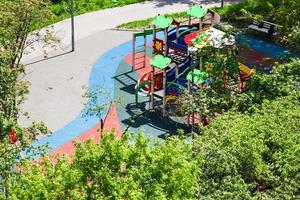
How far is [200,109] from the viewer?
66.8 feet

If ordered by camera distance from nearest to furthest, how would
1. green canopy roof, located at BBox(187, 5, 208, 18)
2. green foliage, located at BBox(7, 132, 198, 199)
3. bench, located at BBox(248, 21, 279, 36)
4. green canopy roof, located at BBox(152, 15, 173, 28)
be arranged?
green foliage, located at BBox(7, 132, 198, 199) < green canopy roof, located at BBox(152, 15, 173, 28) < green canopy roof, located at BBox(187, 5, 208, 18) < bench, located at BBox(248, 21, 279, 36)

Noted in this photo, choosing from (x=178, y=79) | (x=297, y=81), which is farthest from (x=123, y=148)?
(x=178, y=79)

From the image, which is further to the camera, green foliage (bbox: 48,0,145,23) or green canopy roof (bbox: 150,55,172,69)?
green foliage (bbox: 48,0,145,23)

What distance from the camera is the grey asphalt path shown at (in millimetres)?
27172

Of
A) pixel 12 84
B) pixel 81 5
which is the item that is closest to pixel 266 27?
pixel 81 5

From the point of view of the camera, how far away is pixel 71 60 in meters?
31.9

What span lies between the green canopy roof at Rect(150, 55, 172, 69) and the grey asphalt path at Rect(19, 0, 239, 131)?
164 inches

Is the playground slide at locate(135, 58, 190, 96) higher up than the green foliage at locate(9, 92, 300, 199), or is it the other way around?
the green foliage at locate(9, 92, 300, 199)

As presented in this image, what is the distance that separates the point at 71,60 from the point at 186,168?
63.0 ft

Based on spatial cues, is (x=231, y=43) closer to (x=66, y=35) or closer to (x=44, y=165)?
(x=44, y=165)

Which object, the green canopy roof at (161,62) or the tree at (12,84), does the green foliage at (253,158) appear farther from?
the green canopy roof at (161,62)

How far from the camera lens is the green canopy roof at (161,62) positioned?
26125 millimetres

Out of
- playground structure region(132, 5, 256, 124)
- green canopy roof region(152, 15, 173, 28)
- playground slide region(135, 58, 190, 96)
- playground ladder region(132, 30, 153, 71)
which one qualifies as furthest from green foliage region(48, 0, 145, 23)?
playground slide region(135, 58, 190, 96)

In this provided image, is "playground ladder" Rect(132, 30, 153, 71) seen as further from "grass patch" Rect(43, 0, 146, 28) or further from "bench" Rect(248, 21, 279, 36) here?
"bench" Rect(248, 21, 279, 36)
